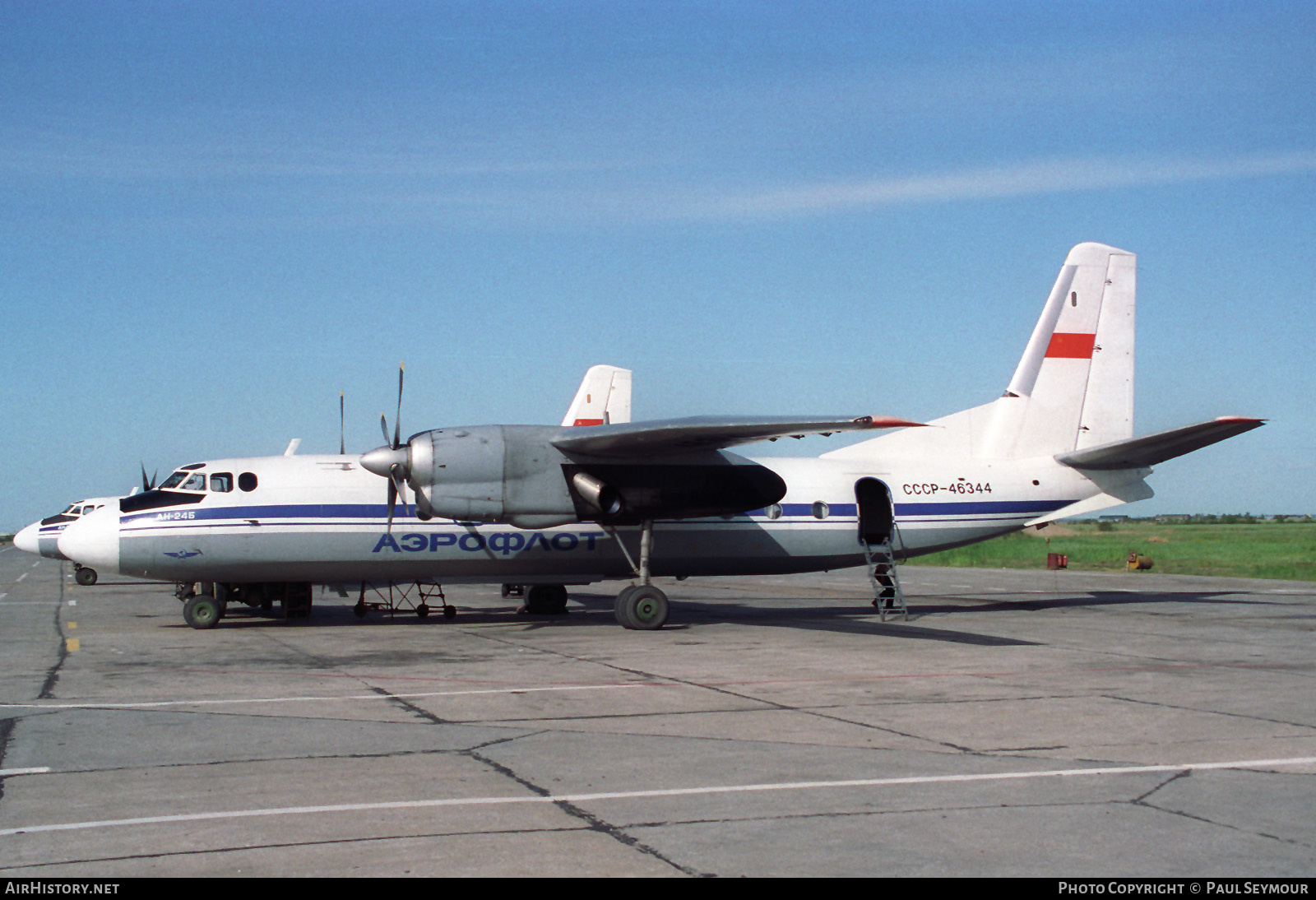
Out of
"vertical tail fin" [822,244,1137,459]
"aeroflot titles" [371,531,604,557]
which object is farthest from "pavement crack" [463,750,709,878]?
"vertical tail fin" [822,244,1137,459]

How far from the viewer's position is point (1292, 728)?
11.1 meters

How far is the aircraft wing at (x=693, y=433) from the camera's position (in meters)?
19.3

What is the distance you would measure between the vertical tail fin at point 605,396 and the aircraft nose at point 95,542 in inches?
630

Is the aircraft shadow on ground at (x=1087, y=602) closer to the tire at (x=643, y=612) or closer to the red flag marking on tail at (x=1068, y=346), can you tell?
the red flag marking on tail at (x=1068, y=346)

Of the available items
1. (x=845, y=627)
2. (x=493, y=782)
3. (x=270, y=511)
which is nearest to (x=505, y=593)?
(x=270, y=511)

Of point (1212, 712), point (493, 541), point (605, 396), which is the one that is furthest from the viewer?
point (605, 396)

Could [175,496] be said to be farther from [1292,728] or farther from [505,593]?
[1292,728]

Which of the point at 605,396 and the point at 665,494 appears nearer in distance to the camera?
the point at 665,494

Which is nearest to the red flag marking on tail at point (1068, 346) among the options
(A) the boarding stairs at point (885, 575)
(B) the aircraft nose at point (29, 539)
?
(A) the boarding stairs at point (885, 575)

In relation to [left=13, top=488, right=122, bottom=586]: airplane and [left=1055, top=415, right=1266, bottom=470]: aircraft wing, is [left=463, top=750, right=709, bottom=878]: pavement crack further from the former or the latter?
[left=13, top=488, right=122, bottom=586]: airplane

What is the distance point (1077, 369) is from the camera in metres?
25.9

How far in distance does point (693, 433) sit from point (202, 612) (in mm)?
10876

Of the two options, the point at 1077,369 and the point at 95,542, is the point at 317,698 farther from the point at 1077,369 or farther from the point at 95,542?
the point at 1077,369

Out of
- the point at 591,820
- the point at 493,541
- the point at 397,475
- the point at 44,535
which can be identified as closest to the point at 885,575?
the point at 493,541
